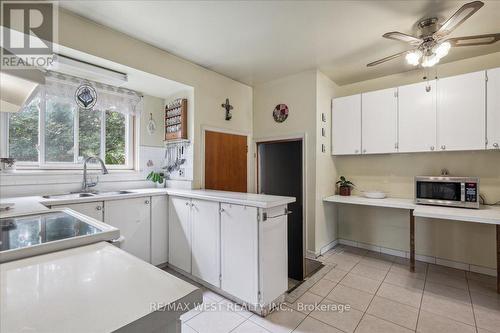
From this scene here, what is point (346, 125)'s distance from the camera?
339 cm

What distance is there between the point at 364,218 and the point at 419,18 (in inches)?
103

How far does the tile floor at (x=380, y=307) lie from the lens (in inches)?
71.5

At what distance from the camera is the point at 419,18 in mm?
2070

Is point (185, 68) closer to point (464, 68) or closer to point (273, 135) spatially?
point (273, 135)

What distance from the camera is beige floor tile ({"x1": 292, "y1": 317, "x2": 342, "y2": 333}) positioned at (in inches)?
70.1

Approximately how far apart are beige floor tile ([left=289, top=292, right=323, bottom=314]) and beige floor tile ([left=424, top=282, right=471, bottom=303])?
1.13 metres

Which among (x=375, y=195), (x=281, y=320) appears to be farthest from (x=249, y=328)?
(x=375, y=195)

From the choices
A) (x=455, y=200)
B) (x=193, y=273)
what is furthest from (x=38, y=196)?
(x=455, y=200)

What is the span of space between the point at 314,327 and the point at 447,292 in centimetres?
154

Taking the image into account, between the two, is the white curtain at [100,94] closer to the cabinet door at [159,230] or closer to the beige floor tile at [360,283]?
the cabinet door at [159,230]

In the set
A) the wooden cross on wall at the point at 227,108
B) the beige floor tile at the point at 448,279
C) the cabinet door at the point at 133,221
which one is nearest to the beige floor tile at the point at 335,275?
the beige floor tile at the point at 448,279

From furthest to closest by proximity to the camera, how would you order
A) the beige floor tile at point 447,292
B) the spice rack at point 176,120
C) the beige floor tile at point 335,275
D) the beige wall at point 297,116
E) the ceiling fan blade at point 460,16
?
1. the beige wall at point 297,116
2. the spice rack at point 176,120
3. the beige floor tile at point 335,275
4. the beige floor tile at point 447,292
5. the ceiling fan blade at point 460,16

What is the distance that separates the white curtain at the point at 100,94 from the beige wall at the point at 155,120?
11cm

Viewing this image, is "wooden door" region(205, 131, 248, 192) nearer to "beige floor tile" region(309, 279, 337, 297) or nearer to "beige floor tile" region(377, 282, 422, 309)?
"beige floor tile" region(309, 279, 337, 297)
